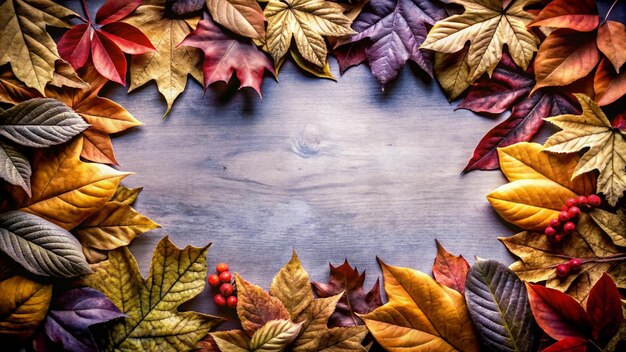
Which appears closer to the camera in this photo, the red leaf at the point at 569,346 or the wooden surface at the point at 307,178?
the red leaf at the point at 569,346

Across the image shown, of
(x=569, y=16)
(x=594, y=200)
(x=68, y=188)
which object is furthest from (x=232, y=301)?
(x=569, y=16)

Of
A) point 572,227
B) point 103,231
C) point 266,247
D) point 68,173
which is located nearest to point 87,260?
point 103,231

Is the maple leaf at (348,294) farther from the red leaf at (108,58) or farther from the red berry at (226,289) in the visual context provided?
the red leaf at (108,58)

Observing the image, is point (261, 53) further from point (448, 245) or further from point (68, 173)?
point (448, 245)

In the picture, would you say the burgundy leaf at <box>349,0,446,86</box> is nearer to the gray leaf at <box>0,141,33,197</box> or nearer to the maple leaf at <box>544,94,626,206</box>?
the maple leaf at <box>544,94,626,206</box>

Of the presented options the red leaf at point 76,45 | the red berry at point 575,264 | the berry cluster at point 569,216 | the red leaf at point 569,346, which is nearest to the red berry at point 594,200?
the berry cluster at point 569,216

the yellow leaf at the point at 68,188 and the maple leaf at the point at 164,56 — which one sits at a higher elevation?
the maple leaf at the point at 164,56
